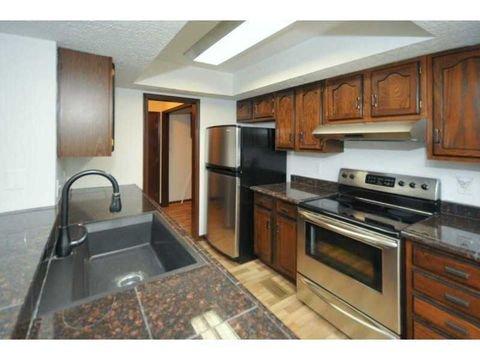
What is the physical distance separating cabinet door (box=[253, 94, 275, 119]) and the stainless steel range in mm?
1192

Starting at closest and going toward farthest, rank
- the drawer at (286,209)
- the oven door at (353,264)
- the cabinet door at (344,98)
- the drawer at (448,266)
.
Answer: the drawer at (448,266) → the oven door at (353,264) → the cabinet door at (344,98) → the drawer at (286,209)

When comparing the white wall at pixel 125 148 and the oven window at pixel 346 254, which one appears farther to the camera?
the white wall at pixel 125 148

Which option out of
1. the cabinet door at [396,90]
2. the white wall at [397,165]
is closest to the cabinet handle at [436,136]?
the cabinet door at [396,90]

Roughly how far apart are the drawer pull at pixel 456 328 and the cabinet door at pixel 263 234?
1590 millimetres

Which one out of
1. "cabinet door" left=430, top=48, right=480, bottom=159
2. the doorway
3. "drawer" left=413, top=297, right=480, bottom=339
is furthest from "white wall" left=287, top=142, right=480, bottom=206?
the doorway

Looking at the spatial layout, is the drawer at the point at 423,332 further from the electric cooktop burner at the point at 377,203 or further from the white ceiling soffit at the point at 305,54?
the white ceiling soffit at the point at 305,54

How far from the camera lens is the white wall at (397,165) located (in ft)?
5.73

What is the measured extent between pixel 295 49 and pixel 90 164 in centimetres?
247

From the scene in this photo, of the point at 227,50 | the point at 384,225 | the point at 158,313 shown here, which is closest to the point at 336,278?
the point at 384,225

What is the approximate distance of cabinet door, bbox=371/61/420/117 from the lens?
172 cm

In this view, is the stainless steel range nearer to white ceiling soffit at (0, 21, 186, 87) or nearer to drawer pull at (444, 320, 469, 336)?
drawer pull at (444, 320, 469, 336)

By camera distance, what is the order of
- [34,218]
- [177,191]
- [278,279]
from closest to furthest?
[34,218] < [278,279] < [177,191]
